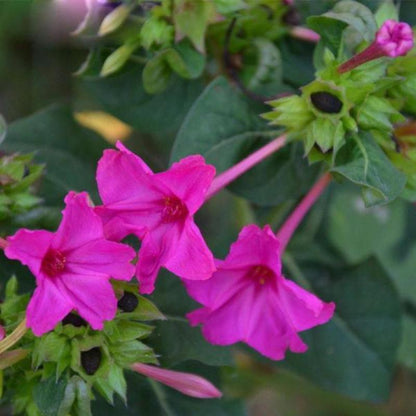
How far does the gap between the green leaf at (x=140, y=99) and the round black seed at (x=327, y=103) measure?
0.48 metres

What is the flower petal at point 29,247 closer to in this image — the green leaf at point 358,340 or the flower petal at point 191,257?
the flower petal at point 191,257

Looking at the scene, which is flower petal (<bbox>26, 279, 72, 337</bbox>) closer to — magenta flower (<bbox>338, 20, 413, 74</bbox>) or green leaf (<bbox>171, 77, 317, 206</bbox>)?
green leaf (<bbox>171, 77, 317, 206</bbox>)

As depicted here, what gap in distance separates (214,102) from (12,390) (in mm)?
607

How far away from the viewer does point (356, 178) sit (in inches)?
53.2

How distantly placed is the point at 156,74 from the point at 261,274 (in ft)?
1.53

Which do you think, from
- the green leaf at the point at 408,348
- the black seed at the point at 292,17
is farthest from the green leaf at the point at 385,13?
the green leaf at the point at 408,348

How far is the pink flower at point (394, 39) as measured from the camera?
1255mm

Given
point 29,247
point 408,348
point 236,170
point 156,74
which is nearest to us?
point 29,247

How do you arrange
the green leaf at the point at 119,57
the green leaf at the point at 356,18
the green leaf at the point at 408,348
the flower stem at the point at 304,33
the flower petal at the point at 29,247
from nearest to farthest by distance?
1. the flower petal at the point at 29,247
2. the green leaf at the point at 356,18
3. the green leaf at the point at 119,57
4. the flower stem at the point at 304,33
5. the green leaf at the point at 408,348

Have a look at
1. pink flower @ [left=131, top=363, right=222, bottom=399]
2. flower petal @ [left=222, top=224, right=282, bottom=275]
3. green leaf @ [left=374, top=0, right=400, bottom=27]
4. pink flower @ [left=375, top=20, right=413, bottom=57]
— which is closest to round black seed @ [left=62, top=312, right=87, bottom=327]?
pink flower @ [left=131, top=363, right=222, bottom=399]

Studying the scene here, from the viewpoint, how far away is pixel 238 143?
1560 mm

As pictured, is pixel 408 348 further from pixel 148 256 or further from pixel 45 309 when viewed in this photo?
pixel 45 309

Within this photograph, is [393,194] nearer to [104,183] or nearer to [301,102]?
[301,102]

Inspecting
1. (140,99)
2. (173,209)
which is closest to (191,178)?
(173,209)
